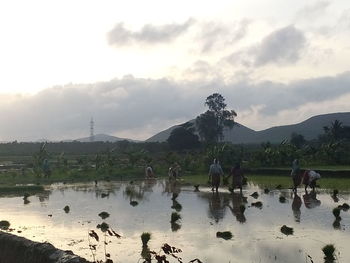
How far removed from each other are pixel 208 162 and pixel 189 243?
1392 inches

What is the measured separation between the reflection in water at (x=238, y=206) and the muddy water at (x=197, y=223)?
1.4 inches

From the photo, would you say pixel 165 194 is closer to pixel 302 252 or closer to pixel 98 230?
pixel 98 230

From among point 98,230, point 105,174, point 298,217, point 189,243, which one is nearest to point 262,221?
point 298,217

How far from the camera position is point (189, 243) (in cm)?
1357

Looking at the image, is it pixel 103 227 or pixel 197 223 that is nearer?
pixel 103 227

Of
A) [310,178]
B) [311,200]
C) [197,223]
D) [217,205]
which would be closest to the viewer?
[197,223]

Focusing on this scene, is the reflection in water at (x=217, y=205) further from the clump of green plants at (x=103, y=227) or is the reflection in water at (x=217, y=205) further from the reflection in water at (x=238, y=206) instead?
the clump of green plants at (x=103, y=227)

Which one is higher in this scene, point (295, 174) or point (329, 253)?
point (295, 174)

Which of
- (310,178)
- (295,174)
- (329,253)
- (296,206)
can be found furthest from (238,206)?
(329,253)

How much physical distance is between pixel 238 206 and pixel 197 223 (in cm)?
481

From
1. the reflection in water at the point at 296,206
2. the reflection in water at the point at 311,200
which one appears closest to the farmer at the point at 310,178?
the reflection in water at the point at 311,200

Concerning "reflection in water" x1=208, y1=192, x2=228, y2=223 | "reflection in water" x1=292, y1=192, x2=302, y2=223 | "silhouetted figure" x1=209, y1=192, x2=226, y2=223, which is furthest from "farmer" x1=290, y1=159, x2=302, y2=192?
"silhouetted figure" x1=209, y1=192, x2=226, y2=223

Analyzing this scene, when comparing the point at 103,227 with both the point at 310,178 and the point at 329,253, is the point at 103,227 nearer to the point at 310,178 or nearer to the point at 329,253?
the point at 329,253

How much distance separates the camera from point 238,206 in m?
21.4
